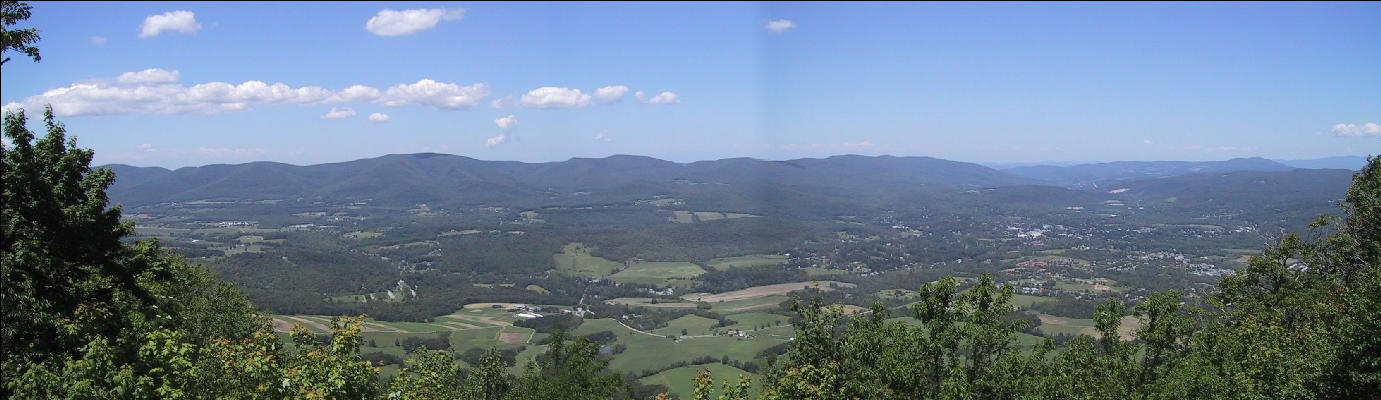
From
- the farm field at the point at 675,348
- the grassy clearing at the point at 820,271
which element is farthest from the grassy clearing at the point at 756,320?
the grassy clearing at the point at 820,271

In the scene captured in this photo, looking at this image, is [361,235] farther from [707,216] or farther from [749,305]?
[749,305]

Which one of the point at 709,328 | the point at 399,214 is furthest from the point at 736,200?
the point at 709,328

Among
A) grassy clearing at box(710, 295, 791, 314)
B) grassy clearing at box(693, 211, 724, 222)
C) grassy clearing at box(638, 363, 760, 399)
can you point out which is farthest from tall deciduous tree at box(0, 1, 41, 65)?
grassy clearing at box(693, 211, 724, 222)

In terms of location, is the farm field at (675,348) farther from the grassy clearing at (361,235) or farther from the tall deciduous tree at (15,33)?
the grassy clearing at (361,235)

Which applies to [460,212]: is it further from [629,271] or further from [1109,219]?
[1109,219]

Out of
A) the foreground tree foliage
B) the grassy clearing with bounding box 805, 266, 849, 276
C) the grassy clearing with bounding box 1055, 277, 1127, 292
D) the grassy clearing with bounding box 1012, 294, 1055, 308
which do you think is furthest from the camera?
the grassy clearing with bounding box 805, 266, 849, 276

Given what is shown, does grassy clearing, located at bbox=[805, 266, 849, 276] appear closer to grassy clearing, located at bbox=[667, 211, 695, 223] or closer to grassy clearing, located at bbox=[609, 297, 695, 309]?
grassy clearing, located at bbox=[609, 297, 695, 309]
